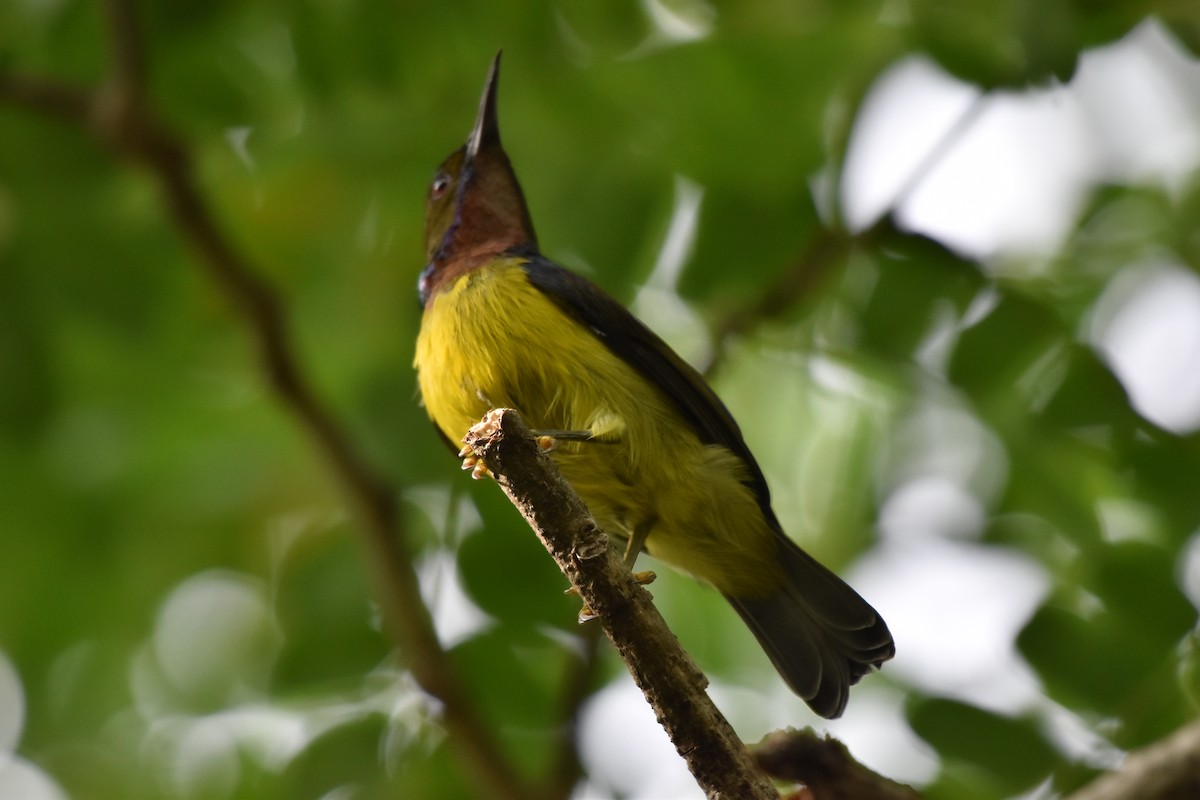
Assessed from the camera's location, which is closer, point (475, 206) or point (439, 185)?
point (475, 206)

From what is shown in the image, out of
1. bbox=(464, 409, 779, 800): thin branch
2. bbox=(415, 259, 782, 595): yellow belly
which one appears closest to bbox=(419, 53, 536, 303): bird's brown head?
bbox=(415, 259, 782, 595): yellow belly

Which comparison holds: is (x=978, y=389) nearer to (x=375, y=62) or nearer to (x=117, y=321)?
(x=375, y=62)

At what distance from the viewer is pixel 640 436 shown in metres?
3.70

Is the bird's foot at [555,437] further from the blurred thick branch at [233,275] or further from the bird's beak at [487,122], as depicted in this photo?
the bird's beak at [487,122]

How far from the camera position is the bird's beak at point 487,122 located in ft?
13.9

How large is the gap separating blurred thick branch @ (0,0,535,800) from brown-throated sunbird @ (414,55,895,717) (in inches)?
23.3

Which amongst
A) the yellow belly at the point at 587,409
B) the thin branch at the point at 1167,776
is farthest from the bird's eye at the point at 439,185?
the thin branch at the point at 1167,776

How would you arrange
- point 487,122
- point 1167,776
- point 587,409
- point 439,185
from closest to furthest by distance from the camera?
point 1167,776 → point 587,409 → point 487,122 → point 439,185

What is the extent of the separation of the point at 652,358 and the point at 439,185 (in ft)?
4.27

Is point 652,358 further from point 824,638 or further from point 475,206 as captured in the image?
point 475,206

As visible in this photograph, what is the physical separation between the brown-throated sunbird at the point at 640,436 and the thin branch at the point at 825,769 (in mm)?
1042

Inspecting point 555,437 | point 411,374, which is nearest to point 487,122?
point 411,374

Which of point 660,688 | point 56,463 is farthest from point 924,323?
point 56,463

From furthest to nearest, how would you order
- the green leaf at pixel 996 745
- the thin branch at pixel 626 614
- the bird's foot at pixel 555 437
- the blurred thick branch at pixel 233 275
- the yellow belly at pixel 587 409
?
1. the blurred thick branch at pixel 233 275
2. the yellow belly at pixel 587 409
3. the green leaf at pixel 996 745
4. the bird's foot at pixel 555 437
5. the thin branch at pixel 626 614
